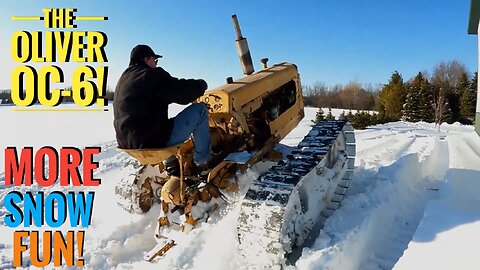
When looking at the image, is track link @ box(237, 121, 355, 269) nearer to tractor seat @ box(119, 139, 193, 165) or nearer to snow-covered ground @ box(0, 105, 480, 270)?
snow-covered ground @ box(0, 105, 480, 270)

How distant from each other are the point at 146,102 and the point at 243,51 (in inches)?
115

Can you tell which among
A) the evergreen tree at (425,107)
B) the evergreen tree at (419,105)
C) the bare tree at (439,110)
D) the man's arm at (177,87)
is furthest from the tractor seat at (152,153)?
the evergreen tree at (425,107)

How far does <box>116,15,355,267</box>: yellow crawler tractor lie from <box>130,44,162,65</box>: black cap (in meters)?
0.86

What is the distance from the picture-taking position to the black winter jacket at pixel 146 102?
3.85 m

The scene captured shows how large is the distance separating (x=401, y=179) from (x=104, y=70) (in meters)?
4.44

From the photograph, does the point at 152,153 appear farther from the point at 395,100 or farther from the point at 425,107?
the point at 395,100

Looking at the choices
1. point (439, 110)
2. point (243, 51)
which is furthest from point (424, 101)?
point (243, 51)

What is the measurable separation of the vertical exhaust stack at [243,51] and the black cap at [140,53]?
2.55 m

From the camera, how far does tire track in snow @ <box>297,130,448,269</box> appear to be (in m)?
3.46

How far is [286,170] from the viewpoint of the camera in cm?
397

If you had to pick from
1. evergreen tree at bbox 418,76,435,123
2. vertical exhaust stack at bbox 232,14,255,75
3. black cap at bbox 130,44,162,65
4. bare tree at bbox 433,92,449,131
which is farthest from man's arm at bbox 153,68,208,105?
evergreen tree at bbox 418,76,435,123

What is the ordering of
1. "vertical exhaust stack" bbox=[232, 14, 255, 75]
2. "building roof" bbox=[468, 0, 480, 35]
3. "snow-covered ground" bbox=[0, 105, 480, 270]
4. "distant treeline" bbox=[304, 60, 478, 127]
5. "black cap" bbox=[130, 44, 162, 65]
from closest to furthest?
"snow-covered ground" bbox=[0, 105, 480, 270], "black cap" bbox=[130, 44, 162, 65], "vertical exhaust stack" bbox=[232, 14, 255, 75], "building roof" bbox=[468, 0, 480, 35], "distant treeline" bbox=[304, 60, 478, 127]

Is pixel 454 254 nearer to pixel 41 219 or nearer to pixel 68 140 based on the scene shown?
pixel 41 219

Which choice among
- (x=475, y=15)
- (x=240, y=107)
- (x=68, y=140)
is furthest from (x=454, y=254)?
(x=68, y=140)
